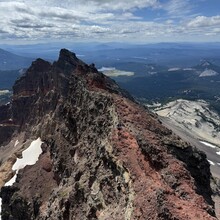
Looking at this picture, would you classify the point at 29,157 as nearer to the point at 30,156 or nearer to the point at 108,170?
the point at 30,156

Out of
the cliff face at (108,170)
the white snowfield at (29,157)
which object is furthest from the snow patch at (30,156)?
the cliff face at (108,170)

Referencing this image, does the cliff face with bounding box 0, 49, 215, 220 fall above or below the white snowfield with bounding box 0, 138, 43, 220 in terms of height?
Result: above

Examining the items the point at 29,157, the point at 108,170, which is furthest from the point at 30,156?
the point at 108,170

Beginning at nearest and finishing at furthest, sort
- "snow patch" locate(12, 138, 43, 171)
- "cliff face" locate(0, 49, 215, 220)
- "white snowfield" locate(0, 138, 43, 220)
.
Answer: "cliff face" locate(0, 49, 215, 220)
"white snowfield" locate(0, 138, 43, 220)
"snow patch" locate(12, 138, 43, 171)

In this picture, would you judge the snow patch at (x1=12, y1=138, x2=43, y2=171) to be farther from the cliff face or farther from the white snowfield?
the cliff face

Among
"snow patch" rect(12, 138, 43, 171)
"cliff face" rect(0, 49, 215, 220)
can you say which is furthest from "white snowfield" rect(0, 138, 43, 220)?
"cliff face" rect(0, 49, 215, 220)

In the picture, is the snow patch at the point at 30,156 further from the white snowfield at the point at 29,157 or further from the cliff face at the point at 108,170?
the cliff face at the point at 108,170
